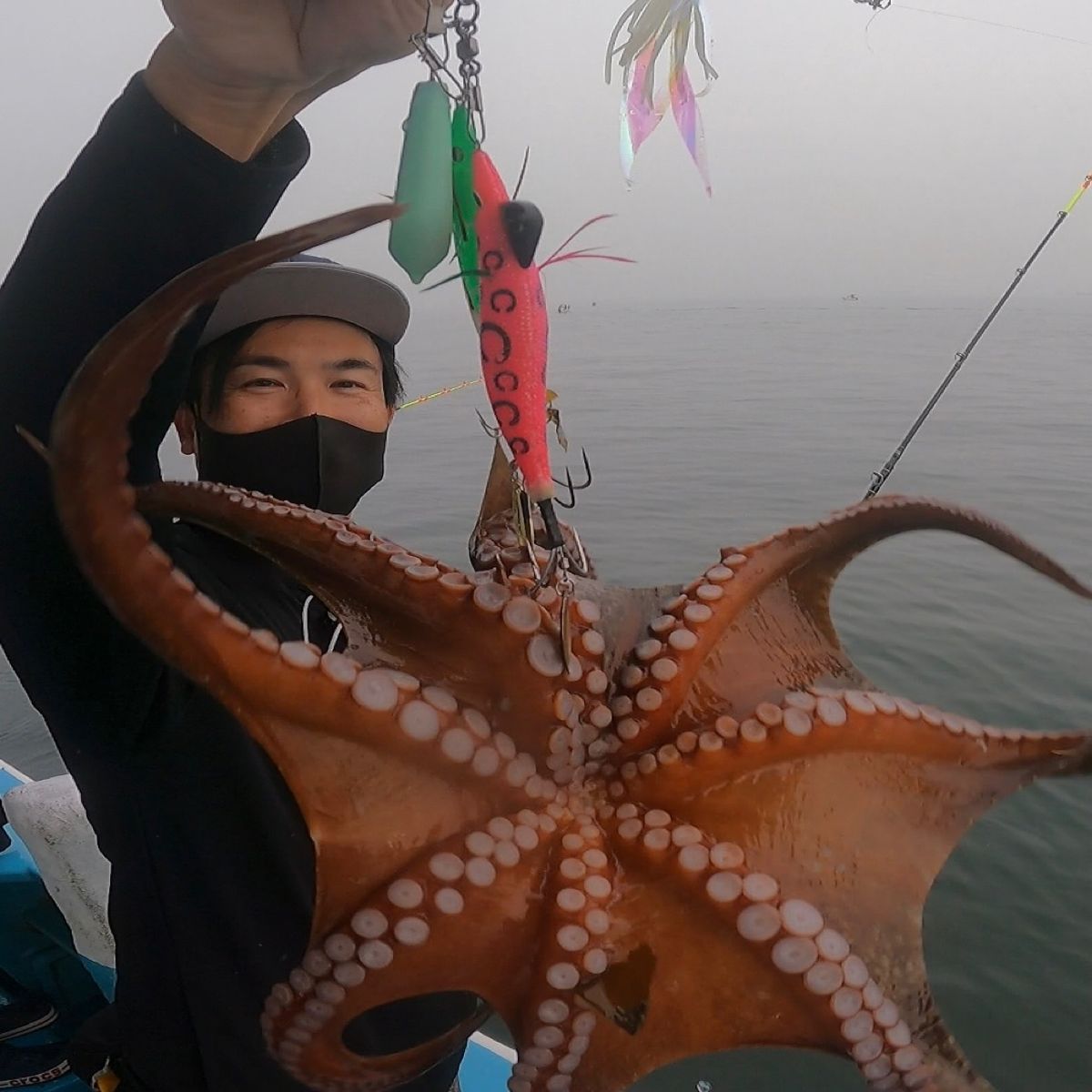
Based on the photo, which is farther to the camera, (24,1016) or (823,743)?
(24,1016)

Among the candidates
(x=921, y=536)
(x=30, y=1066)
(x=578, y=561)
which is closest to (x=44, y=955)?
(x=30, y=1066)

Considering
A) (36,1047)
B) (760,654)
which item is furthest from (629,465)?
(760,654)

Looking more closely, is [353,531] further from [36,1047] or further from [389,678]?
[36,1047]

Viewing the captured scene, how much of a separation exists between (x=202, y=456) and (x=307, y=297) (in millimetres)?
387

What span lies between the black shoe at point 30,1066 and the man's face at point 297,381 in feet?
7.85

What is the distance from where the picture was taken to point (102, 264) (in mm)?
1048

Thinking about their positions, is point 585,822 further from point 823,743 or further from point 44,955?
point 44,955

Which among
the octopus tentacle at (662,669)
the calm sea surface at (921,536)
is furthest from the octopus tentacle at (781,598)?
the calm sea surface at (921,536)

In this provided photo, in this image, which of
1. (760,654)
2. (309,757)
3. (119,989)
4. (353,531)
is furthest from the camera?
(119,989)

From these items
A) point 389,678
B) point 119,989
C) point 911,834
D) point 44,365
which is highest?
point 44,365

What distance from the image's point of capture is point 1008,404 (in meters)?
17.2

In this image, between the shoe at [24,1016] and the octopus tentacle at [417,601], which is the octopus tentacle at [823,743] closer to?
the octopus tentacle at [417,601]

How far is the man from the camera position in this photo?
103 cm

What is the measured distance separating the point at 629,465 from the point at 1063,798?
28.8 feet
